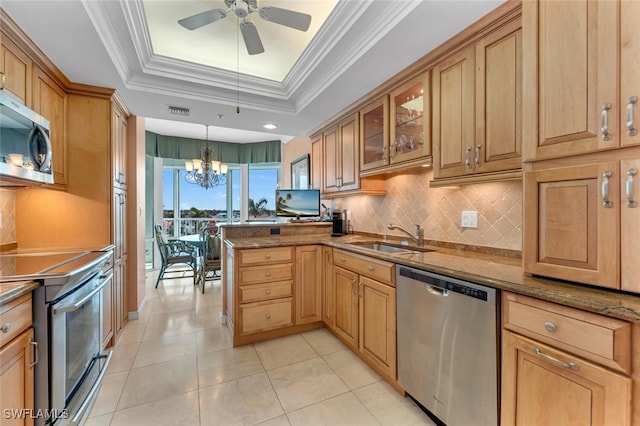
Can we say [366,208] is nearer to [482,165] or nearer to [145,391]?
Answer: [482,165]

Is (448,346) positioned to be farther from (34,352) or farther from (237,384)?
(34,352)

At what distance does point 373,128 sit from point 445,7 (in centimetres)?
122

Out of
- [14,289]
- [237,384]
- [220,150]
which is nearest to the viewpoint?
[14,289]

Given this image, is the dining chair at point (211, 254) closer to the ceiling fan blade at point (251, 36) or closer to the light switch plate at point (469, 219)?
the ceiling fan blade at point (251, 36)

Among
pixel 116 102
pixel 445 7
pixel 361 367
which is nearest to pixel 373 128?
pixel 445 7

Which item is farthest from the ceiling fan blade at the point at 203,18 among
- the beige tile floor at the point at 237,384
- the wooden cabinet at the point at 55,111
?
the beige tile floor at the point at 237,384

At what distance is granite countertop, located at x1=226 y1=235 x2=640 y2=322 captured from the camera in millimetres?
901

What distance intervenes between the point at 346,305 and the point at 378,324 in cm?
45

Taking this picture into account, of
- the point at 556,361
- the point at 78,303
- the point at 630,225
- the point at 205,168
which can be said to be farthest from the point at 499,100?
the point at 205,168

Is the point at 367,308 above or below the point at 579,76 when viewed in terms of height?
below

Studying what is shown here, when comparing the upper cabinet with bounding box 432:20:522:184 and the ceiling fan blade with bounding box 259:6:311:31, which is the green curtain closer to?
the ceiling fan blade with bounding box 259:6:311:31

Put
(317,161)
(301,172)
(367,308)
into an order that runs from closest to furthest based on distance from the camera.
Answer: (367,308), (317,161), (301,172)

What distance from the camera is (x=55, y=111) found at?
222 centimetres

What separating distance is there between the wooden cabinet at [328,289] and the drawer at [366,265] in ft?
0.37
